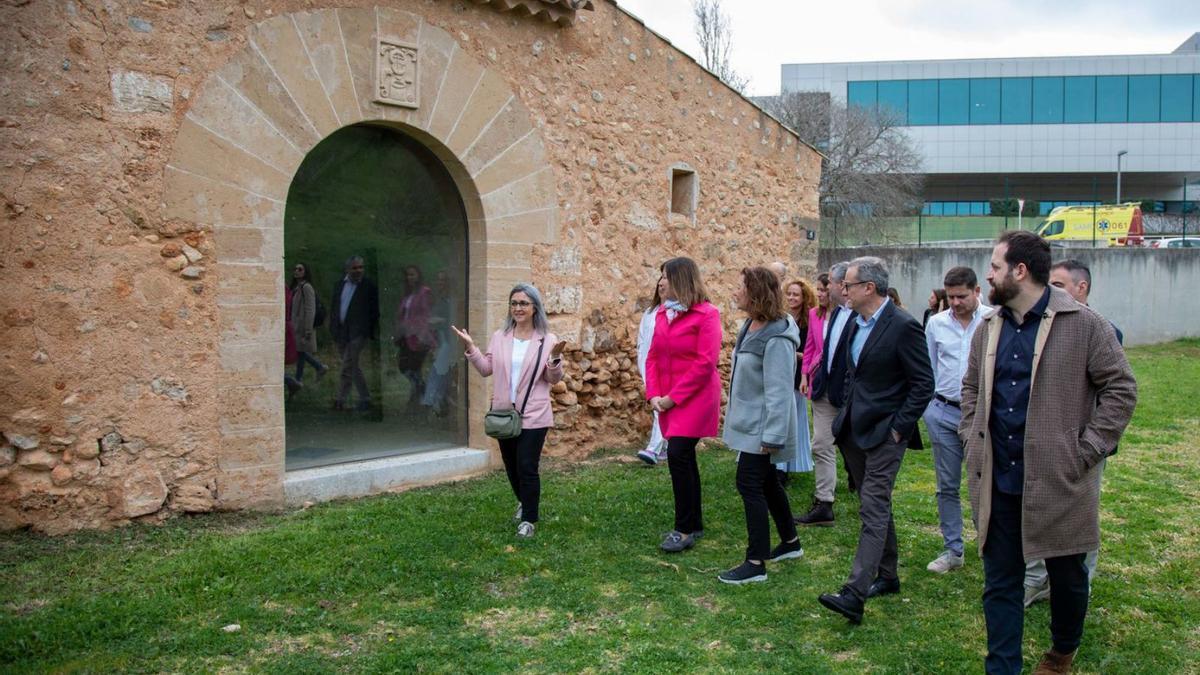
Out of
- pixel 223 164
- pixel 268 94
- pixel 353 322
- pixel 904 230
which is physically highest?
A: pixel 904 230

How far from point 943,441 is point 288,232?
14.9 feet

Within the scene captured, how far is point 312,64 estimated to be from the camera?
6.18m

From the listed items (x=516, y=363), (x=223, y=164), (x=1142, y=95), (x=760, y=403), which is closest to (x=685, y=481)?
(x=760, y=403)

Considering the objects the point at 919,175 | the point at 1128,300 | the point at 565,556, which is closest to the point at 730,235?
the point at 565,556

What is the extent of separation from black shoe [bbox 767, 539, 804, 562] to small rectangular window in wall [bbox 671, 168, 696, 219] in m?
4.40

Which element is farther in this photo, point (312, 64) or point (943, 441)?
point (312, 64)

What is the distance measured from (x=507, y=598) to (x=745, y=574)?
4.18 ft

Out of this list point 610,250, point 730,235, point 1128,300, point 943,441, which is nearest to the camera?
point 943,441

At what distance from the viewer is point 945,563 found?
17.0ft

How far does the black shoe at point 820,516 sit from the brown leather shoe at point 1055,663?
7.87 feet

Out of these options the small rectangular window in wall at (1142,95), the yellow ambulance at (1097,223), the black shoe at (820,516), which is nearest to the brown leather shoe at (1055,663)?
the black shoe at (820,516)

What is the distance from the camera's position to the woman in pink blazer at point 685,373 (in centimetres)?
533

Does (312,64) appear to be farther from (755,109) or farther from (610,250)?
(755,109)

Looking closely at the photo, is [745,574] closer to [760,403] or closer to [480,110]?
[760,403]
